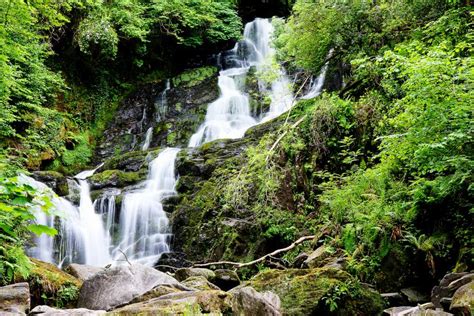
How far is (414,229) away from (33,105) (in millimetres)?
12208

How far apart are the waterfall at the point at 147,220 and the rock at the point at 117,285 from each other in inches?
147

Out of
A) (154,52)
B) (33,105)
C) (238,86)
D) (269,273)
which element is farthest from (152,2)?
(269,273)

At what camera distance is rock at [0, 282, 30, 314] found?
4786 mm

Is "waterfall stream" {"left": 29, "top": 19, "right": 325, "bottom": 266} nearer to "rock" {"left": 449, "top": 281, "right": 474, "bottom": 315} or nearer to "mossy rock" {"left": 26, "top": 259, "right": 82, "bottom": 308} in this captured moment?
"mossy rock" {"left": 26, "top": 259, "right": 82, "bottom": 308}

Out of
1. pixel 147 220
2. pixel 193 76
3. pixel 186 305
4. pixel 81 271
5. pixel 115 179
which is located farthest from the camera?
pixel 193 76

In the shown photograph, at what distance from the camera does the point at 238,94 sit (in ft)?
59.3

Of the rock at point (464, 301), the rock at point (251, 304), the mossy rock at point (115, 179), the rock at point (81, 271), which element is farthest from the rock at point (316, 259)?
the mossy rock at point (115, 179)

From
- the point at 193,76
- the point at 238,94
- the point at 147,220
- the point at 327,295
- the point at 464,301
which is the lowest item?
the point at 327,295

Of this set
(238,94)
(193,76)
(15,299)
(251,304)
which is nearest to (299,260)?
(251,304)

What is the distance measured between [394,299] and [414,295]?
8.7 inches

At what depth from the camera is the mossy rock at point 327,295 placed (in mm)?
4469

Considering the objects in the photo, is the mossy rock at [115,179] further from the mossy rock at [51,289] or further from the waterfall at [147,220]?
the mossy rock at [51,289]

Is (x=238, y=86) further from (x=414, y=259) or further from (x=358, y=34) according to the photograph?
(x=414, y=259)

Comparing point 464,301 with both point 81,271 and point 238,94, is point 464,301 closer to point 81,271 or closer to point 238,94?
point 81,271
